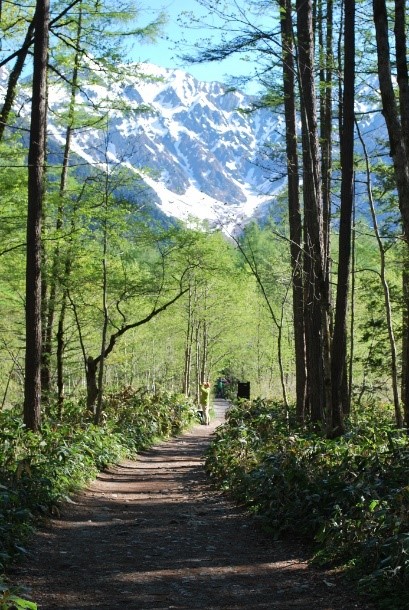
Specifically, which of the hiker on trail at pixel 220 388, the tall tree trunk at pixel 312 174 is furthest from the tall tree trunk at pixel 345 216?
the hiker on trail at pixel 220 388

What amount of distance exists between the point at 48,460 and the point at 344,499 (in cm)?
431

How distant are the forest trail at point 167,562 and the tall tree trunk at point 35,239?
1824mm

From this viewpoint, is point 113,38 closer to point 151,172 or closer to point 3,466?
point 151,172

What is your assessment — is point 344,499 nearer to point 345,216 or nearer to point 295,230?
point 345,216

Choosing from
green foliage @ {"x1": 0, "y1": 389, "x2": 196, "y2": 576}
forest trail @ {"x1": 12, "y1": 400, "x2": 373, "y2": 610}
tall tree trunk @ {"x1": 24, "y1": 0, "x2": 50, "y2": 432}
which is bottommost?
forest trail @ {"x1": 12, "y1": 400, "x2": 373, "y2": 610}

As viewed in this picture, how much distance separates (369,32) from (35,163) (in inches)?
257

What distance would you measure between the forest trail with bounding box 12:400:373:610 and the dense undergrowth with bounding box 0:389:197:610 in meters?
0.23

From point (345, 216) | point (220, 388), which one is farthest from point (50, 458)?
point (220, 388)

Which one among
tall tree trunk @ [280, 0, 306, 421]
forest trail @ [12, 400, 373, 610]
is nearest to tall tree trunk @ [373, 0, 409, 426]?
forest trail @ [12, 400, 373, 610]

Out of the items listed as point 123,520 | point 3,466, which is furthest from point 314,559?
point 3,466

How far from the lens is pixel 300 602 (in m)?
4.74

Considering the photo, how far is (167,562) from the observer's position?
231 inches

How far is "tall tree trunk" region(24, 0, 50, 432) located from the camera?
10.3 meters

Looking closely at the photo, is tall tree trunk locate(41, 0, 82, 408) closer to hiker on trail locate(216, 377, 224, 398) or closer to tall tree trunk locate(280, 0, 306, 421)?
tall tree trunk locate(280, 0, 306, 421)
